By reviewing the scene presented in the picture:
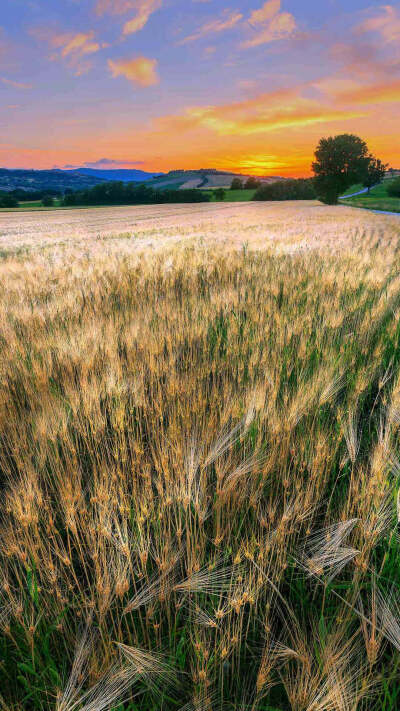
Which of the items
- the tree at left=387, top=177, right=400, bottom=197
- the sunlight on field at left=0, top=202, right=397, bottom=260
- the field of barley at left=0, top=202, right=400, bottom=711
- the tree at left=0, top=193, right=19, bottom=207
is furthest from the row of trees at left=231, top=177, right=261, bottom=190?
the field of barley at left=0, top=202, right=400, bottom=711

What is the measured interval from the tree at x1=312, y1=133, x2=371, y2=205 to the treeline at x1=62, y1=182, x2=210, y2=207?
930 inches

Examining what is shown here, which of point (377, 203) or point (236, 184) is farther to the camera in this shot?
point (236, 184)

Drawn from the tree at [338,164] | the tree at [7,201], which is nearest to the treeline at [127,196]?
the tree at [7,201]

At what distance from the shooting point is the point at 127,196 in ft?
235

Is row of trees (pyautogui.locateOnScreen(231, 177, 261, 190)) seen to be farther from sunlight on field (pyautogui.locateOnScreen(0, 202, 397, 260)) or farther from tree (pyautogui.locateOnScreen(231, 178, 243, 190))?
sunlight on field (pyautogui.locateOnScreen(0, 202, 397, 260))

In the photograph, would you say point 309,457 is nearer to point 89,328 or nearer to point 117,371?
point 117,371

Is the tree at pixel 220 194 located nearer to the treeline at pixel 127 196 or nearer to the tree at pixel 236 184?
the treeline at pixel 127 196

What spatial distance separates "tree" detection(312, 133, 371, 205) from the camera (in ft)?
181

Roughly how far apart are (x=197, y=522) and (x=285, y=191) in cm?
9082

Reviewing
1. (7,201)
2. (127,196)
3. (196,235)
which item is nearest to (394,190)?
(127,196)

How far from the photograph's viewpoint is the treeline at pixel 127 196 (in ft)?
224

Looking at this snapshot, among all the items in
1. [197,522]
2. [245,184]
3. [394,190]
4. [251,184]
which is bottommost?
[197,522]

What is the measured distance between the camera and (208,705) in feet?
Answer: 2.59

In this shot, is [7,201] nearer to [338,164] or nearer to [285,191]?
[338,164]
